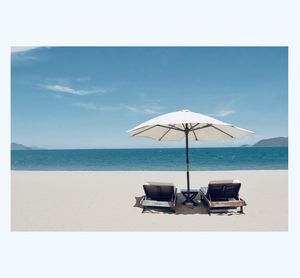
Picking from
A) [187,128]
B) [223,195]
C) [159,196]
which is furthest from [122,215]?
[187,128]

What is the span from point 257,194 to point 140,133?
4.42 metres

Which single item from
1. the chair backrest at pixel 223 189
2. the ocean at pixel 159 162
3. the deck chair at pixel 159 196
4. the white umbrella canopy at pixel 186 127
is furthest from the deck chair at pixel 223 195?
the ocean at pixel 159 162

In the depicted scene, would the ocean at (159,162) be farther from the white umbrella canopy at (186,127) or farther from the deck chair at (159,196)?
the deck chair at (159,196)

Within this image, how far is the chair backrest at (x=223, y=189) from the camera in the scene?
5.27 meters

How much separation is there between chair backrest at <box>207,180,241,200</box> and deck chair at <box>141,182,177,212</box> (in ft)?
2.87

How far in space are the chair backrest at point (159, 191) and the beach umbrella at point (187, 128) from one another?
0.62 m

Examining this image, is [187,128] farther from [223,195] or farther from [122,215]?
[122,215]

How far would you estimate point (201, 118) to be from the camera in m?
5.08

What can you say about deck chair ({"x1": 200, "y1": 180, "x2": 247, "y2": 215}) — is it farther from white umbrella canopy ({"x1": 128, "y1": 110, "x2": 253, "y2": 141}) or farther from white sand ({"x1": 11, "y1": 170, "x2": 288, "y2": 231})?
white umbrella canopy ({"x1": 128, "y1": 110, "x2": 253, "y2": 141})

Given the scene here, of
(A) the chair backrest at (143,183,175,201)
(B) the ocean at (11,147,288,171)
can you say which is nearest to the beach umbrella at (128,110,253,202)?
(A) the chair backrest at (143,183,175,201)

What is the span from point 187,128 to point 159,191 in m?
1.80

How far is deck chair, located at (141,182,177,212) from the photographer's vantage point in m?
5.37
